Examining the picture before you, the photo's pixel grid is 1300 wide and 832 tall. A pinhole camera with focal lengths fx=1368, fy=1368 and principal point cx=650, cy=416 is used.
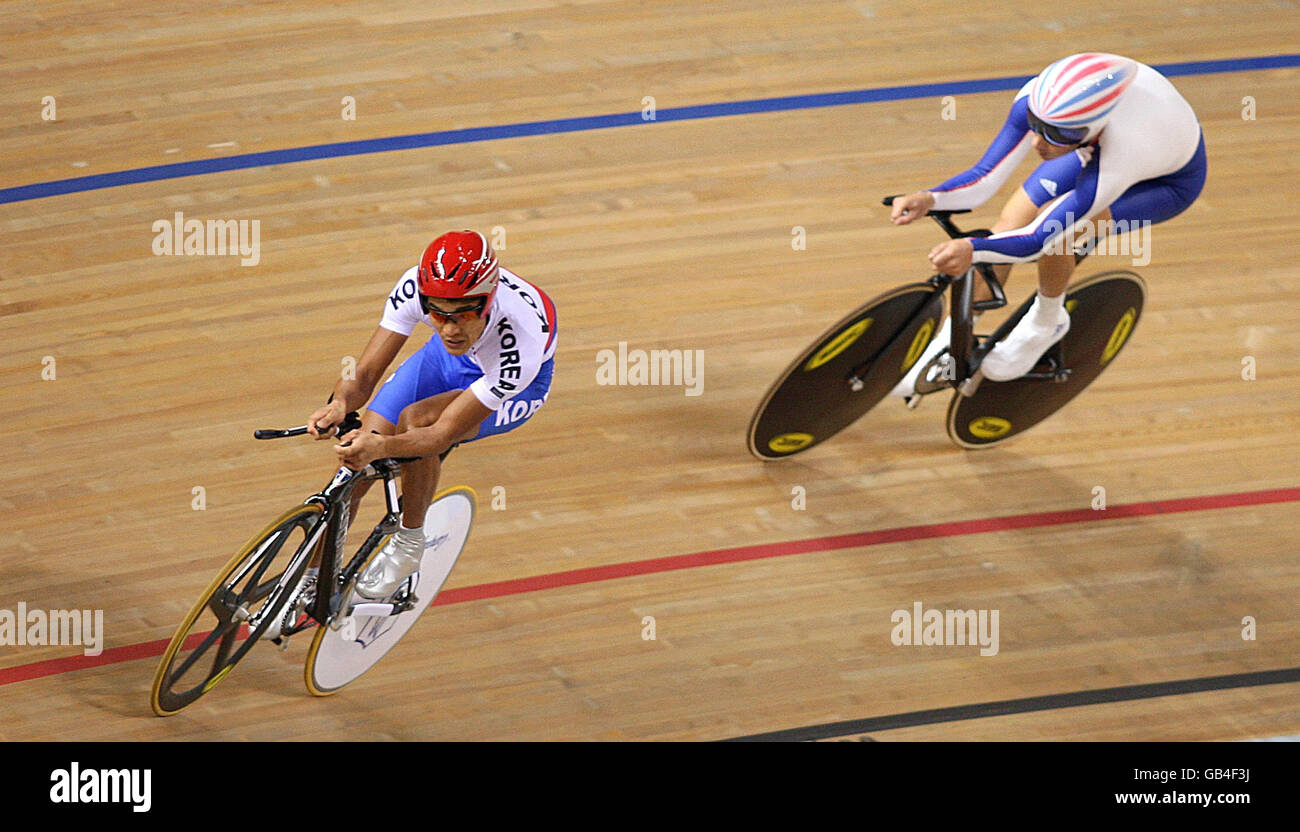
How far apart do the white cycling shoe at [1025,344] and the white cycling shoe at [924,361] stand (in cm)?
15

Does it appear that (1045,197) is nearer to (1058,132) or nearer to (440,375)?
(1058,132)

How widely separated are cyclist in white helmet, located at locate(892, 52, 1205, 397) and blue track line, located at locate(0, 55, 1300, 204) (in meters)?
1.71

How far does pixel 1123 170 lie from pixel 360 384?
1955mm

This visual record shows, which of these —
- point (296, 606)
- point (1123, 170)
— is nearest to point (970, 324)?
point (1123, 170)

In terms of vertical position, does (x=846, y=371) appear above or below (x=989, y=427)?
above

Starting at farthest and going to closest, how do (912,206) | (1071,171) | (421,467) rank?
(1071,171), (912,206), (421,467)

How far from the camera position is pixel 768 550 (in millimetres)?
3873

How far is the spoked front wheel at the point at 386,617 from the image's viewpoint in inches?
128

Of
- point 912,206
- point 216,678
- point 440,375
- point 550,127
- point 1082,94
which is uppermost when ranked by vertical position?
point 550,127

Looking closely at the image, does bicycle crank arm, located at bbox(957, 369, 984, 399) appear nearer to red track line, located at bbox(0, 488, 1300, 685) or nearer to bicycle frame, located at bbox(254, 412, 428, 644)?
red track line, located at bbox(0, 488, 1300, 685)

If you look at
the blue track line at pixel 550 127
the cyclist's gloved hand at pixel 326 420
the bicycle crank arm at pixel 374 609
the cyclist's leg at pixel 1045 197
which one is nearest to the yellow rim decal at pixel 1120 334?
the cyclist's leg at pixel 1045 197

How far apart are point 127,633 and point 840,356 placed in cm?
202

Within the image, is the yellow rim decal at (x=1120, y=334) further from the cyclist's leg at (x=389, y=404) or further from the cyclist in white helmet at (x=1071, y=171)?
the cyclist's leg at (x=389, y=404)

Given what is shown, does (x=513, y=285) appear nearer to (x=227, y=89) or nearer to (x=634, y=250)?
(x=634, y=250)
